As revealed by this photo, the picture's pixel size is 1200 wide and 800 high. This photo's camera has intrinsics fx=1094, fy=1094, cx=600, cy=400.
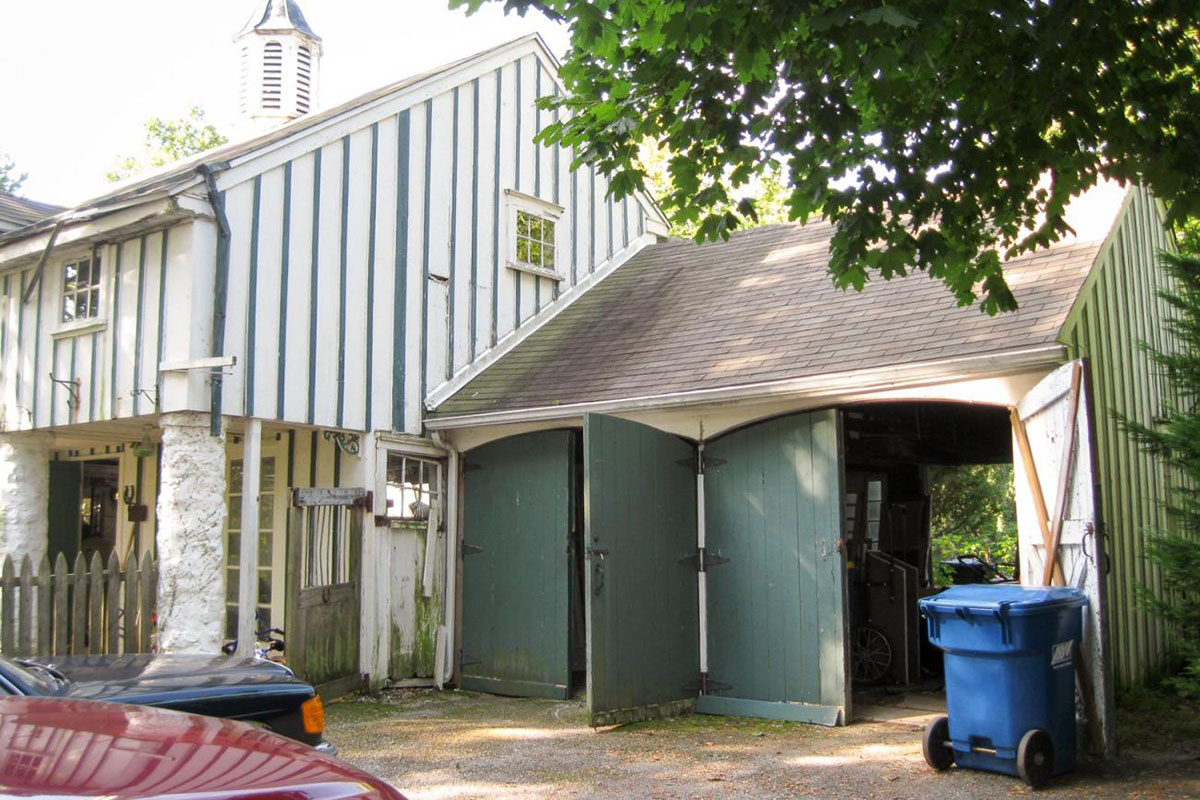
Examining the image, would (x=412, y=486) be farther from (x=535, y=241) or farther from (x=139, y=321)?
(x=535, y=241)

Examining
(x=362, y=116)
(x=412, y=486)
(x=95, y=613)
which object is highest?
(x=362, y=116)

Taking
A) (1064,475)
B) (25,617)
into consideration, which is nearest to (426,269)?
(25,617)

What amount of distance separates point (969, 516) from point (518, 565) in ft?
43.3

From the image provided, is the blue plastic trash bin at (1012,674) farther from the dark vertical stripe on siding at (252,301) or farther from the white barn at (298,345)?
the dark vertical stripe on siding at (252,301)

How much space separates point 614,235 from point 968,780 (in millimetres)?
9388

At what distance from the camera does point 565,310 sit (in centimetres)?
1334

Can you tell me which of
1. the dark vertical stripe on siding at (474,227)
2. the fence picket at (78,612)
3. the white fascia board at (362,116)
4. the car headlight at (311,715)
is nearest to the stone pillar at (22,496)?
the fence picket at (78,612)

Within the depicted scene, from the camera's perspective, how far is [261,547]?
1140 cm

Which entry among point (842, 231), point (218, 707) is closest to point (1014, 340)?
point (842, 231)

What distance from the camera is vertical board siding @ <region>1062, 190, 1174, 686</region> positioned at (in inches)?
344

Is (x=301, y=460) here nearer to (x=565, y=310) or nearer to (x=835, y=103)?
(x=565, y=310)

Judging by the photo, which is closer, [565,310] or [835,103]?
[835,103]

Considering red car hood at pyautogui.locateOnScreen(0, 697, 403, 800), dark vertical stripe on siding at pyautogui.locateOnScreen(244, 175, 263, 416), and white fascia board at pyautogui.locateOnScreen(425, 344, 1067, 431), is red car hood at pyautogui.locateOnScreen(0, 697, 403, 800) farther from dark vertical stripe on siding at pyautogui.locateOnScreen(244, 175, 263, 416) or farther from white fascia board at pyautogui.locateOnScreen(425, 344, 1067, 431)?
dark vertical stripe on siding at pyautogui.locateOnScreen(244, 175, 263, 416)

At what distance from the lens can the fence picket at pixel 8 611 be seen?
814 centimetres
